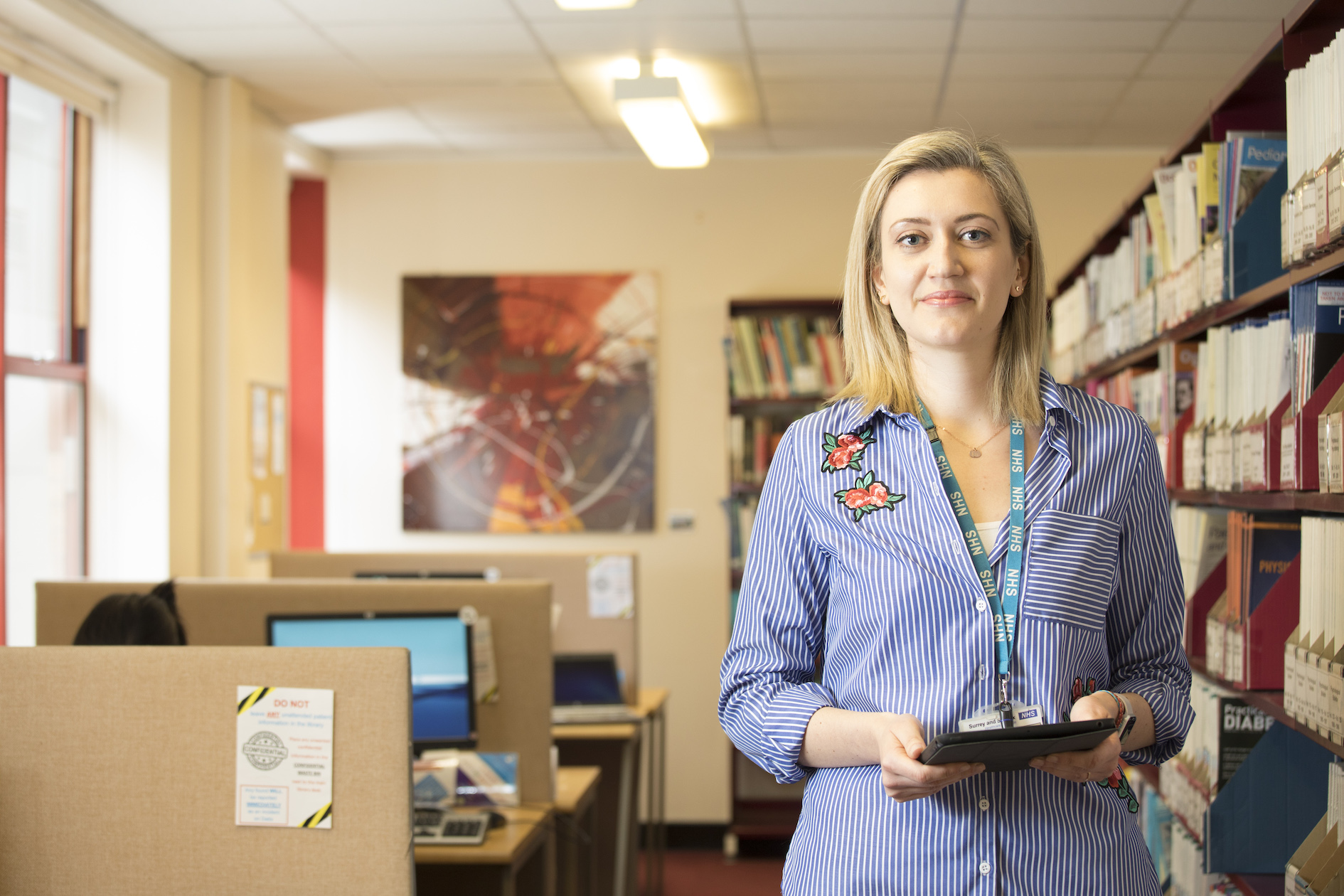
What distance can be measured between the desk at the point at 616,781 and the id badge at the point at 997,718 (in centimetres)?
245

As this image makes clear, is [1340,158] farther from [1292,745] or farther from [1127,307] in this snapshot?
[1127,307]

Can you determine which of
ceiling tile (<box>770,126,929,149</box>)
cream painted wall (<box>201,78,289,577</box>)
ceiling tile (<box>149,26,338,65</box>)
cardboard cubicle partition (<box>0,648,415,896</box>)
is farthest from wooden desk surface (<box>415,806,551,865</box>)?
ceiling tile (<box>770,126,929,149</box>)

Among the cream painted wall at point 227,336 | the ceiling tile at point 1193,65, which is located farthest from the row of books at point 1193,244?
the cream painted wall at point 227,336

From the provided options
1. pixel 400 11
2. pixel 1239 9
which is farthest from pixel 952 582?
pixel 1239 9

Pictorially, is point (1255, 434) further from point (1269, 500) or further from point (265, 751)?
point (265, 751)

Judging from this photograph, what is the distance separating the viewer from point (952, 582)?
1.13m

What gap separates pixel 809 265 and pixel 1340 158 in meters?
3.55

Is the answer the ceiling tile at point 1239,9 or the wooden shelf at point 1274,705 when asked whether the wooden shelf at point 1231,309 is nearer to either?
the wooden shelf at point 1274,705

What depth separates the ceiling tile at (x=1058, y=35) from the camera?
3500mm

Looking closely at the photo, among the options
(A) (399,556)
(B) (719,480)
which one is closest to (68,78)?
(A) (399,556)

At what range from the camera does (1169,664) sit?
48.9 inches

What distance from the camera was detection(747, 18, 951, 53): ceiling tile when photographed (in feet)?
11.4

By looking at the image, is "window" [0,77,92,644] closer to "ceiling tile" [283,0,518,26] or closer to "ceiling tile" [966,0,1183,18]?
"ceiling tile" [283,0,518,26]

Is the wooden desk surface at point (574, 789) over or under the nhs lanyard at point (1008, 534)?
under
